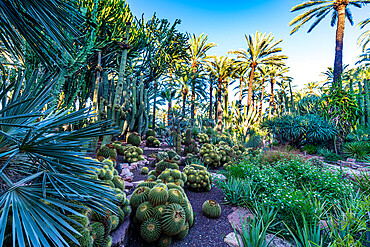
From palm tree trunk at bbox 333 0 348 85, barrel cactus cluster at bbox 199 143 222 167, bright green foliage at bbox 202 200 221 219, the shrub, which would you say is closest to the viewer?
bright green foliage at bbox 202 200 221 219

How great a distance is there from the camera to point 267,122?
11578mm

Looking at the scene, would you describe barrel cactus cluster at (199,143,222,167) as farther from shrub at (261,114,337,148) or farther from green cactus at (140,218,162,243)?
shrub at (261,114,337,148)

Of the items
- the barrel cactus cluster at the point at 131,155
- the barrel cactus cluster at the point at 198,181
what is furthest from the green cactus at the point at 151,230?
the barrel cactus cluster at the point at 131,155

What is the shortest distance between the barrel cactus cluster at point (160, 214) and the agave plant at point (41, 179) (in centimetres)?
89

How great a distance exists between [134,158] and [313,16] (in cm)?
1544

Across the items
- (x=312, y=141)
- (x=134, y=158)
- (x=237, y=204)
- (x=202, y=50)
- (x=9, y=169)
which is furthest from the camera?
(x=202, y=50)

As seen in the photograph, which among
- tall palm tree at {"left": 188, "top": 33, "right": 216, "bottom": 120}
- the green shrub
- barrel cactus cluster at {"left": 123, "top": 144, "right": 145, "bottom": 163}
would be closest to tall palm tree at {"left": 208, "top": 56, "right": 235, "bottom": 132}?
tall palm tree at {"left": 188, "top": 33, "right": 216, "bottom": 120}

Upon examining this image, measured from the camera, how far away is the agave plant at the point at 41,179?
2.69ft

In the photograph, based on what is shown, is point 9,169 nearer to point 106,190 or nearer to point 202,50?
point 106,190

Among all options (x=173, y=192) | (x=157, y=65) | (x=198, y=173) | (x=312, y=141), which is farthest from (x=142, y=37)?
(x=312, y=141)

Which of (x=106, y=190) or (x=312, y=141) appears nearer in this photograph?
(x=106, y=190)

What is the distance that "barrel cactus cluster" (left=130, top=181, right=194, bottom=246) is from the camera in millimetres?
1956

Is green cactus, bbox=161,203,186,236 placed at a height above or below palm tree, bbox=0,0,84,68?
below

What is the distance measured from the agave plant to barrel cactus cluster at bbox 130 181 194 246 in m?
0.89
